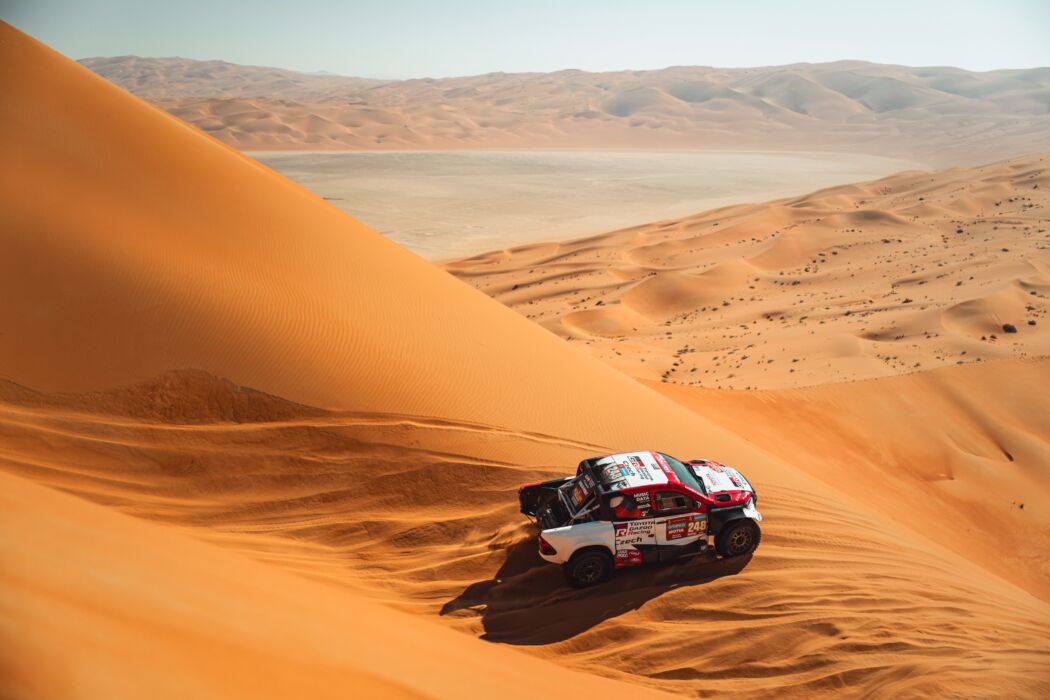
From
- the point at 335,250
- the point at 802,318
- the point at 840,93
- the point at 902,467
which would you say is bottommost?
the point at 902,467

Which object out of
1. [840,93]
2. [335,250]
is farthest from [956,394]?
[840,93]

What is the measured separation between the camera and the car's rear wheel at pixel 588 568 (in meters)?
6.89

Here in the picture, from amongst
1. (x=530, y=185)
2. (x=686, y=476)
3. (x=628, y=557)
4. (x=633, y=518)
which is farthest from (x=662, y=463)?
(x=530, y=185)

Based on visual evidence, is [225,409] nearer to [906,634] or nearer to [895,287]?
[906,634]

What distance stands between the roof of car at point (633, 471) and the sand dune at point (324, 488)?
959 mm

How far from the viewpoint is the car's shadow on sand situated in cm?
661

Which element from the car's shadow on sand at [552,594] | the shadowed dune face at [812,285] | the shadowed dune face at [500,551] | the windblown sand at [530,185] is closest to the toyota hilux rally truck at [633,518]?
the car's shadow on sand at [552,594]

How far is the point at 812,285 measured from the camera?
24812mm

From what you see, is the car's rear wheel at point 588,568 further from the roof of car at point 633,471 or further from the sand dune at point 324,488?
the roof of car at point 633,471

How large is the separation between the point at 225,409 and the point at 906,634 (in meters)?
7.44

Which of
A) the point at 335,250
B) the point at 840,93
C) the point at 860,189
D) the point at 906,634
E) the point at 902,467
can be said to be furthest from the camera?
the point at 840,93

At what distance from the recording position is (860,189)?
136ft

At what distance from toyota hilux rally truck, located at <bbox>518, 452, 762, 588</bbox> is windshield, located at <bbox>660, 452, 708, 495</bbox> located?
0.01m

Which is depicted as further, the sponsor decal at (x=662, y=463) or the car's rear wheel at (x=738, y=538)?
the sponsor decal at (x=662, y=463)
